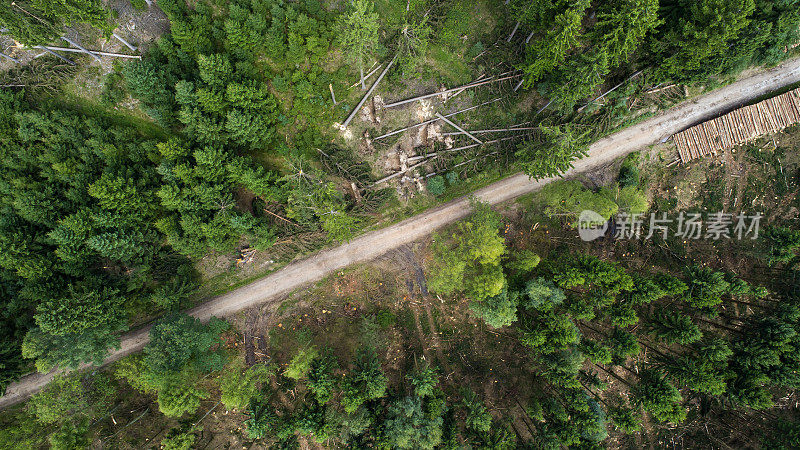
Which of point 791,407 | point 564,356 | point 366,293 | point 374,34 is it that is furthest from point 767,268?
point 374,34

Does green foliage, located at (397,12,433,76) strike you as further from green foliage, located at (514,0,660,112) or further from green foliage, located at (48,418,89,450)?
green foliage, located at (48,418,89,450)

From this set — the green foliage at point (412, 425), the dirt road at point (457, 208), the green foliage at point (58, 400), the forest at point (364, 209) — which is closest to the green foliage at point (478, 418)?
the forest at point (364, 209)

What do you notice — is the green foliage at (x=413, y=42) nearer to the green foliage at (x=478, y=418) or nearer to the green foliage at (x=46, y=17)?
the green foliage at (x=46, y=17)

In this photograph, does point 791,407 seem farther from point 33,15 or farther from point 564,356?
point 33,15

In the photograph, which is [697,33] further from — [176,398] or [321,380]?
[176,398]

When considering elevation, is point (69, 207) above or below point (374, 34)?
below

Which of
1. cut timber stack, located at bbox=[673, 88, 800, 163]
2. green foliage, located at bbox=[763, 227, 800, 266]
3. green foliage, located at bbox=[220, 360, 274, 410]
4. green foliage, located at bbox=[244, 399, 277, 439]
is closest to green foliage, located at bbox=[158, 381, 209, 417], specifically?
green foliage, located at bbox=[220, 360, 274, 410]

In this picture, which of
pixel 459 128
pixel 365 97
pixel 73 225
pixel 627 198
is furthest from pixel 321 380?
pixel 627 198
